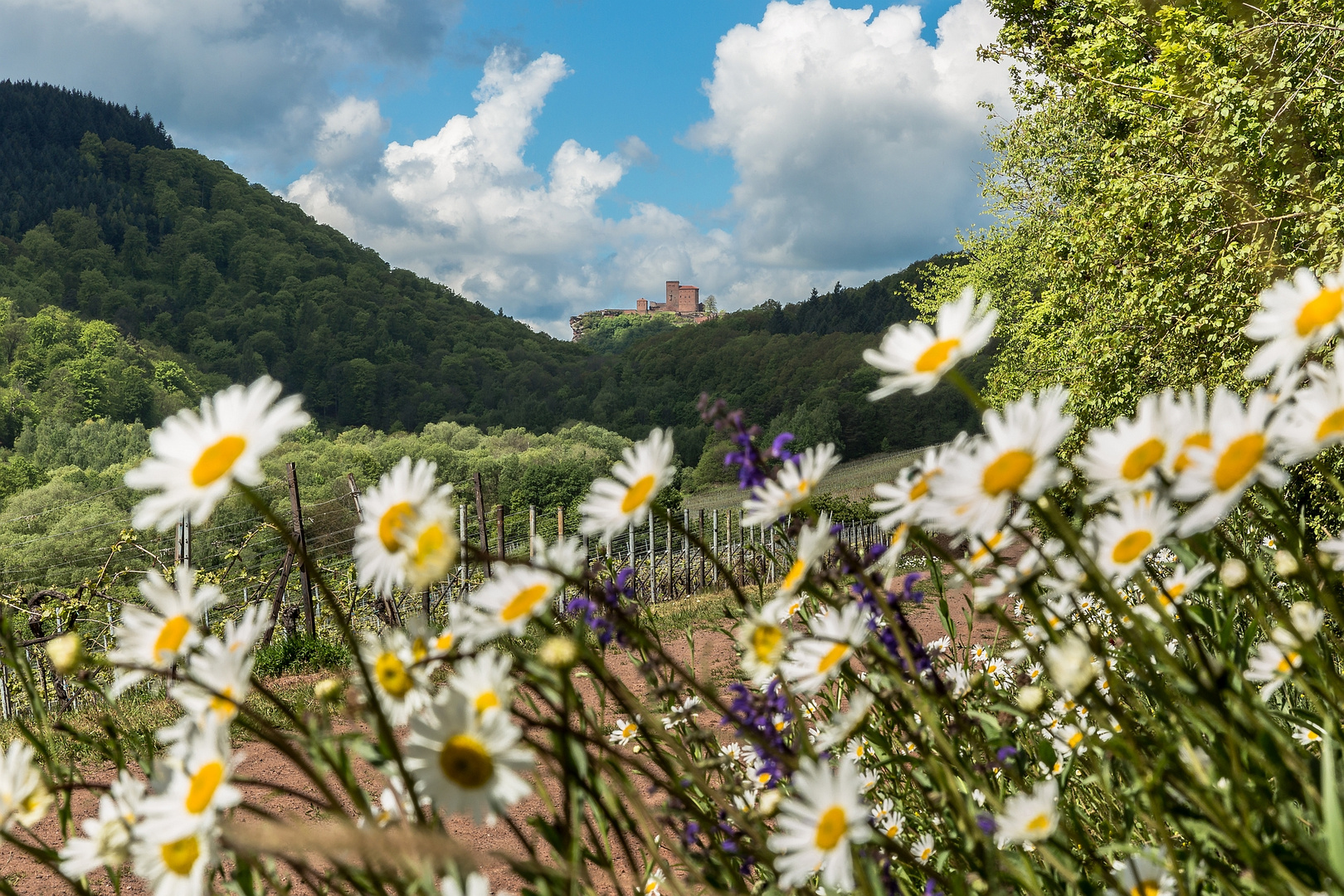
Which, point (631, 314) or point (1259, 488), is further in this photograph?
point (631, 314)

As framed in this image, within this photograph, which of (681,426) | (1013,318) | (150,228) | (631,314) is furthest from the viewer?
(631,314)

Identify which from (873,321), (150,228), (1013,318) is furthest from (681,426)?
(150,228)

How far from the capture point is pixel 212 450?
60cm

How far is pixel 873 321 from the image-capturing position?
61.5 m

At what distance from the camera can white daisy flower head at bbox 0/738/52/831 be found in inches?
25.0

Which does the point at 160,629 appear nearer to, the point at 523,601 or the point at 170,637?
the point at 170,637

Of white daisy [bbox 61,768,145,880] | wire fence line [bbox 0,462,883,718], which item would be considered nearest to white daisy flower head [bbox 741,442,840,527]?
wire fence line [bbox 0,462,883,718]

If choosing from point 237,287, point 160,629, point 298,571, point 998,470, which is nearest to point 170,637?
point 160,629

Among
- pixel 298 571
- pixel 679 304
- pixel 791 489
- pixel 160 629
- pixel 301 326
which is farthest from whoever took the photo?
pixel 679 304

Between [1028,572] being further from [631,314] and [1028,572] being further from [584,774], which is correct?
[631,314]

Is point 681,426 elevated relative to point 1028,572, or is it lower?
elevated

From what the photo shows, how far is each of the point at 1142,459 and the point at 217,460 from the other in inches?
25.6

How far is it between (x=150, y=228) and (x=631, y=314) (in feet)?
198

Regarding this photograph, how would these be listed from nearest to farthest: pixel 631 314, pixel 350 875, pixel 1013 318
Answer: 1. pixel 350 875
2. pixel 1013 318
3. pixel 631 314
